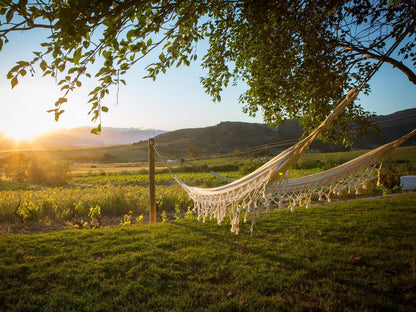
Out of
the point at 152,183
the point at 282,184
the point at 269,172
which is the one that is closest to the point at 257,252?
the point at 282,184

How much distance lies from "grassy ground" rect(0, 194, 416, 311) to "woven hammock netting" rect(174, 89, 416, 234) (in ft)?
1.83

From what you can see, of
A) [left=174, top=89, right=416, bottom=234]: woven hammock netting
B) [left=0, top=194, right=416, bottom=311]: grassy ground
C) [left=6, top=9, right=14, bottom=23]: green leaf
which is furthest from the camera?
[left=174, top=89, right=416, bottom=234]: woven hammock netting

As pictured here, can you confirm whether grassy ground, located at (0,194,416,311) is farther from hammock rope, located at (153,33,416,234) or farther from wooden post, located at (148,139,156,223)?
hammock rope, located at (153,33,416,234)

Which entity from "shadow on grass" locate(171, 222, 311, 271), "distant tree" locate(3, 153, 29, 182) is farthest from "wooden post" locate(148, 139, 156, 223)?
"distant tree" locate(3, 153, 29, 182)

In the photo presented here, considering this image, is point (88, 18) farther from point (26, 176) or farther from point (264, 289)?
point (26, 176)

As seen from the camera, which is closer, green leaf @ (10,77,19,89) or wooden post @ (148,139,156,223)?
green leaf @ (10,77,19,89)

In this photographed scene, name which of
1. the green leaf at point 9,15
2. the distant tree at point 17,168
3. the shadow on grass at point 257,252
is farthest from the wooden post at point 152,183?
the distant tree at point 17,168

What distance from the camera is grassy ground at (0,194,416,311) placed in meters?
1.81

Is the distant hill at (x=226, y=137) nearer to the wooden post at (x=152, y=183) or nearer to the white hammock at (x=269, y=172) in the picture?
the wooden post at (x=152, y=183)

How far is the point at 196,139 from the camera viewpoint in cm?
6066

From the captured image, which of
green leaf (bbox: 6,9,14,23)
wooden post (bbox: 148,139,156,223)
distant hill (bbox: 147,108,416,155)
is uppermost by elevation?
distant hill (bbox: 147,108,416,155)

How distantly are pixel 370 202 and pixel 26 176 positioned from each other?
15.2 meters

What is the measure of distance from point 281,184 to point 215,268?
1.06m

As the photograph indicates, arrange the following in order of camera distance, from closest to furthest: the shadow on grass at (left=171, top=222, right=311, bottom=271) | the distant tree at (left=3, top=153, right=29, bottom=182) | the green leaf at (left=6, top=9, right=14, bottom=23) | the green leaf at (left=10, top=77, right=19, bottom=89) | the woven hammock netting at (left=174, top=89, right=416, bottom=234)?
the green leaf at (left=6, top=9, right=14, bottom=23) < the green leaf at (left=10, top=77, right=19, bottom=89) < the woven hammock netting at (left=174, top=89, right=416, bottom=234) < the shadow on grass at (left=171, top=222, right=311, bottom=271) < the distant tree at (left=3, top=153, right=29, bottom=182)
